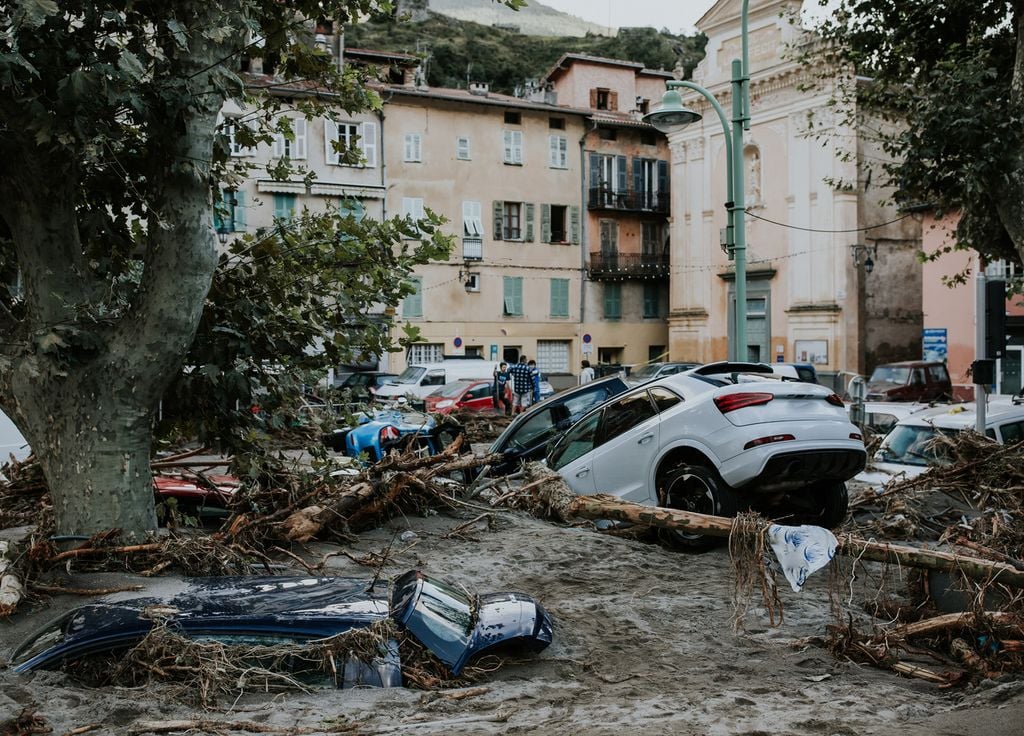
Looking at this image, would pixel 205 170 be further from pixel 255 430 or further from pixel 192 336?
pixel 255 430

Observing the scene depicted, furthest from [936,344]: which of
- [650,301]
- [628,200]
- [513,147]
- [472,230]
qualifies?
[513,147]

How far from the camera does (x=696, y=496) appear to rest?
962 cm

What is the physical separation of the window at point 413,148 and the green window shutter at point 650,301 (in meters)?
13.3

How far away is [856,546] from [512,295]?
39890 millimetres

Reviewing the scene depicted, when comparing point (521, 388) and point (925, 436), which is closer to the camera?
point (925, 436)

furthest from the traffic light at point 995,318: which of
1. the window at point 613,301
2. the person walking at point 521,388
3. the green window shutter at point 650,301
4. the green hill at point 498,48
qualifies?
the green hill at point 498,48

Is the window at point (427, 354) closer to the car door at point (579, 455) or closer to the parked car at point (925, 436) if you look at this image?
the parked car at point (925, 436)

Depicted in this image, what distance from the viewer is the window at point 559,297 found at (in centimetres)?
4728

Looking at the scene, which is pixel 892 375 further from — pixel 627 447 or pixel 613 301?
pixel 627 447

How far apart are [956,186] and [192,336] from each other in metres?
11.4

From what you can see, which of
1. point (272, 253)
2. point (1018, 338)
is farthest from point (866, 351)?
point (272, 253)

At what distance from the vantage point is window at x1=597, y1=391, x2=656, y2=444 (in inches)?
414

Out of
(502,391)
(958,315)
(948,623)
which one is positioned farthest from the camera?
(958,315)

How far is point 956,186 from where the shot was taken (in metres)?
14.4
